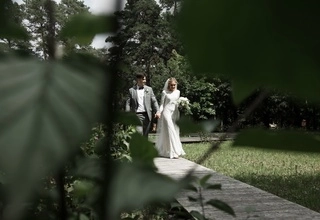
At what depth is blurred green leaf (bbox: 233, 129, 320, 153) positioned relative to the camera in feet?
0.79

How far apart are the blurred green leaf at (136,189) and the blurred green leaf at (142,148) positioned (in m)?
0.17

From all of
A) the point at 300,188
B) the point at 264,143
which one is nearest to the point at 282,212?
the point at 300,188

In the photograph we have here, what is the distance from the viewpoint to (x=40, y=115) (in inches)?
6.4

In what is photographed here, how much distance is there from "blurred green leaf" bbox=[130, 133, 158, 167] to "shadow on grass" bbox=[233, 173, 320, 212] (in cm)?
429

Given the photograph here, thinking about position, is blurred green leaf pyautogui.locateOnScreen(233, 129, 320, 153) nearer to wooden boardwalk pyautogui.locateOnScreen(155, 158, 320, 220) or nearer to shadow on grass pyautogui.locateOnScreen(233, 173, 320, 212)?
wooden boardwalk pyautogui.locateOnScreen(155, 158, 320, 220)

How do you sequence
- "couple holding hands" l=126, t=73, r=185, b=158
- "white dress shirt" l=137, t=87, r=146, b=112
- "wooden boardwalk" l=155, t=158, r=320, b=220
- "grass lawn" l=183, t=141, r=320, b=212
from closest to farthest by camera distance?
"wooden boardwalk" l=155, t=158, r=320, b=220
"grass lawn" l=183, t=141, r=320, b=212
"white dress shirt" l=137, t=87, r=146, b=112
"couple holding hands" l=126, t=73, r=185, b=158

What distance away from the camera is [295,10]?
177 millimetres

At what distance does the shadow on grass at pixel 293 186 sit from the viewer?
193 inches

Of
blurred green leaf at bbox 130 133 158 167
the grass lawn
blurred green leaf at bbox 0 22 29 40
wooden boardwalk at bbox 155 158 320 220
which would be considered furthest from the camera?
the grass lawn

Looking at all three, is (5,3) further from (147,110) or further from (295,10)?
(147,110)

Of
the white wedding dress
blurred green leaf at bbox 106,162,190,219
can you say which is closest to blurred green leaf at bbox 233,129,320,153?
blurred green leaf at bbox 106,162,190,219

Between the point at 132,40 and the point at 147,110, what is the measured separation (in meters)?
7.08

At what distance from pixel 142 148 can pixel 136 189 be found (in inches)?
8.4

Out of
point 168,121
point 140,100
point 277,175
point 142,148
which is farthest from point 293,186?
point 142,148
